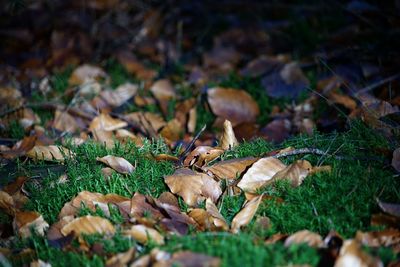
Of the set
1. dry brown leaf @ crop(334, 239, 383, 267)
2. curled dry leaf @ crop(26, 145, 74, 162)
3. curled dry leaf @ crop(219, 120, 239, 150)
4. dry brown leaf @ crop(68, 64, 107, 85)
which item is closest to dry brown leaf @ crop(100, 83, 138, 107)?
dry brown leaf @ crop(68, 64, 107, 85)

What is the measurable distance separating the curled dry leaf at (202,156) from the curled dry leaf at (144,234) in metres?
0.58

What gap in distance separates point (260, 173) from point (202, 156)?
0.34 metres

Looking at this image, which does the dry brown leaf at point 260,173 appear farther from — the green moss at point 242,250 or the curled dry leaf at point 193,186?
the green moss at point 242,250

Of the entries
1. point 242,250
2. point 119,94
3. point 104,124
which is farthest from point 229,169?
point 119,94

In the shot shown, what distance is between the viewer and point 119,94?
384 centimetres

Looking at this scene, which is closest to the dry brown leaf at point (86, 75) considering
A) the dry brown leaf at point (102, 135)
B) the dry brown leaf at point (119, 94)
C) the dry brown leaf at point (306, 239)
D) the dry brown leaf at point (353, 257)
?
the dry brown leaf at point (119, 94)

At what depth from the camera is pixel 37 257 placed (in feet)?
5.98

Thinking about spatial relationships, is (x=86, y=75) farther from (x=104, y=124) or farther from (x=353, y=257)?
(x=353, y=257)

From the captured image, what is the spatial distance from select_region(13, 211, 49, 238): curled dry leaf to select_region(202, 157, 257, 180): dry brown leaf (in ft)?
2.48

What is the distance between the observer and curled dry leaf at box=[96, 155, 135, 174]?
2.28 meters

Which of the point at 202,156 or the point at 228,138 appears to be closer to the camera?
the point at 202,156

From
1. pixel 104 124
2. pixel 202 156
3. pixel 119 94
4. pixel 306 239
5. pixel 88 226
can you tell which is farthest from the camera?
pixel 119 94

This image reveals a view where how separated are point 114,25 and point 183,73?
1.25 m

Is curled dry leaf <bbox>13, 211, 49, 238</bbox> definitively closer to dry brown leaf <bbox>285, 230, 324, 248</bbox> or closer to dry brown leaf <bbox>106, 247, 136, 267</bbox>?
dry brown leaf <bbox>106, 247, 136, 267</bbox>
